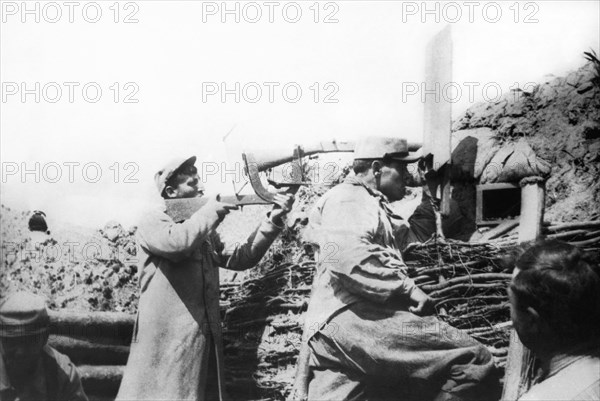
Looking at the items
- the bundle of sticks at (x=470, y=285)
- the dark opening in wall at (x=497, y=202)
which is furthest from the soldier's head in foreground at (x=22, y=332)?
the dark opening in wall at (x=497, y=202)

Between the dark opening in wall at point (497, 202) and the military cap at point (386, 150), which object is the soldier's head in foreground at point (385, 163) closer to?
the military cap at point (386, 150)

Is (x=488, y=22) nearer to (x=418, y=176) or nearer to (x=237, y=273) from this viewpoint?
(x=418, y=176)

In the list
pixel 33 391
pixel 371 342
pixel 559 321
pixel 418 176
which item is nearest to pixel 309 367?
pixel 371 342

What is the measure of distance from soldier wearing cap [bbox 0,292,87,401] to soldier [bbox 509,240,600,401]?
8.96 feet

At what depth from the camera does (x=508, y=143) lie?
474cm

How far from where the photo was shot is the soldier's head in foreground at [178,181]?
188 inches

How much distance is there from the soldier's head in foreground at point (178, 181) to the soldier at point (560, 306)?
2314mm

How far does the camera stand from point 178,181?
15.7 ft

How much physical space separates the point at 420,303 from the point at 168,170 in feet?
5.24

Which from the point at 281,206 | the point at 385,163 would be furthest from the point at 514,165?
the point at 281,206

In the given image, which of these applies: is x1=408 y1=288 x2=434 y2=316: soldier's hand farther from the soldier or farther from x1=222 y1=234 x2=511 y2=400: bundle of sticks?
the soldier

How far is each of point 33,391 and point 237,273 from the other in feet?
4.29

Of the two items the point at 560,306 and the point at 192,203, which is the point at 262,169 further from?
the point at 560,306

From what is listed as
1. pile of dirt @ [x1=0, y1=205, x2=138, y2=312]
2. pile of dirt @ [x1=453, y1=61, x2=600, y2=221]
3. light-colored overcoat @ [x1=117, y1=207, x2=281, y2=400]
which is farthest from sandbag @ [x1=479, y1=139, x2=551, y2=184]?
pile of dirt @ [x1=0, y1=205, x2=138, y2=312]
